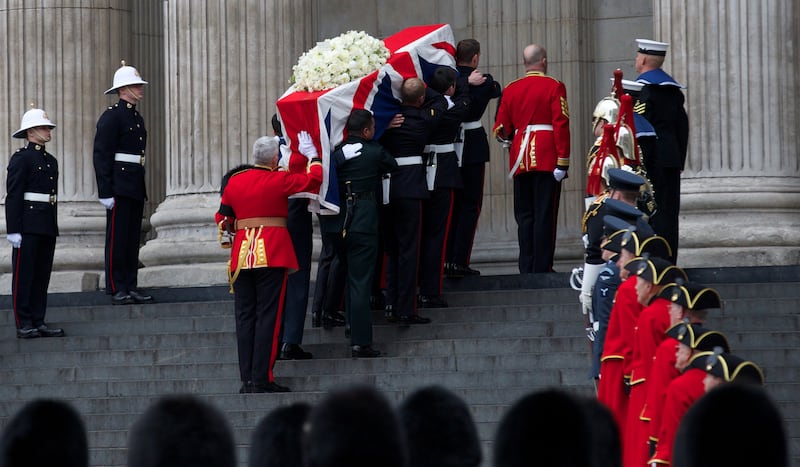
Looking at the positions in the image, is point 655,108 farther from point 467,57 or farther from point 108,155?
point 108,155

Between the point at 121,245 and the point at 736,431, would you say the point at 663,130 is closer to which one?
the point at 121,245

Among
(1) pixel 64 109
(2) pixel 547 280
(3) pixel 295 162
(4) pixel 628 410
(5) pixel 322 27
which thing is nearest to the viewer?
(4) pixel 628 410

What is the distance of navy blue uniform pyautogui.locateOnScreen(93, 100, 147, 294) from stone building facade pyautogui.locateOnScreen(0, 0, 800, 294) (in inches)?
39.9

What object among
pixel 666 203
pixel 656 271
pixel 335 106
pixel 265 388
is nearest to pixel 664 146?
pixel 666 203

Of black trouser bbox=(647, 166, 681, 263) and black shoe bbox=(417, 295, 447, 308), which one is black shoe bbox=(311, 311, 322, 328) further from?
black trouser bbox=(647, 166, 681, 263)

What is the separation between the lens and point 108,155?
15656mm

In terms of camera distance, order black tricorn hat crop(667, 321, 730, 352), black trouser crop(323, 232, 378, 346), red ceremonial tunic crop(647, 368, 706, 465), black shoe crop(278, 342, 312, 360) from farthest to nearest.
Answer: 1. black shoe crop(278, 342, 312, 360)
2. black trouser crop(323, 232, 378, 346)
3. black tricorn hat crop(667, 321, 730, 352)
4. red ceremonial tunic crop(647, 368, 706, 465)

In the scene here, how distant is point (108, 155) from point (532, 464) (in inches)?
402

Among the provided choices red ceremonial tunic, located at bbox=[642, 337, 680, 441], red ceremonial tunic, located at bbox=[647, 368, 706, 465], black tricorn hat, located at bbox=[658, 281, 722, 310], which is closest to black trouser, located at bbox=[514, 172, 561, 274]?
black tricorn hat, located at bbox=[658, 281, 722, 310]

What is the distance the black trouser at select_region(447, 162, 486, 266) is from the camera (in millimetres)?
15125

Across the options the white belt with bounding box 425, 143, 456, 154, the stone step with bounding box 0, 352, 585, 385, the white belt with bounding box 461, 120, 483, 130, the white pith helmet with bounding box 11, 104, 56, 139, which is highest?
the white pith helmet with bounding box 11, 104, 56, 139

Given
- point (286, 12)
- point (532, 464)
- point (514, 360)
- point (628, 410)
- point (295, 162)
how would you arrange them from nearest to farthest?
1. point (532, 464)
2. point (628, 410)
3. point (514, 360)
4. point (295, 162)
5. point (286, 12)

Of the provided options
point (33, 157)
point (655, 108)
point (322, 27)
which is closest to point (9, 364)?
point (33, 157)

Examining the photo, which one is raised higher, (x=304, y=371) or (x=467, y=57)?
(x=467, y=57)
